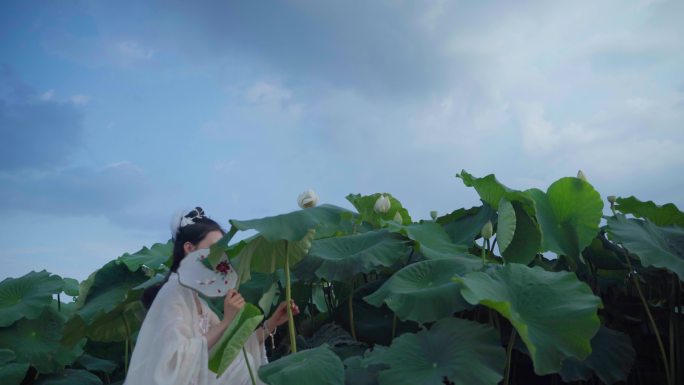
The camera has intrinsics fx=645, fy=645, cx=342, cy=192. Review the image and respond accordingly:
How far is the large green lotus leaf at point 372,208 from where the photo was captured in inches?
125

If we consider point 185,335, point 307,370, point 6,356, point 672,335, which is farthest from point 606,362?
point 6,356

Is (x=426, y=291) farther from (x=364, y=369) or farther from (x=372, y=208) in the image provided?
(x=372, y=208)

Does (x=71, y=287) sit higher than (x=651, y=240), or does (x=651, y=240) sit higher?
(x=71, y=287)

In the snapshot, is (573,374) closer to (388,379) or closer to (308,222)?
(388,379)

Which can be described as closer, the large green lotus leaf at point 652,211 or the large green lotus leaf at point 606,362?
the large green lotus leaf at point 606,362

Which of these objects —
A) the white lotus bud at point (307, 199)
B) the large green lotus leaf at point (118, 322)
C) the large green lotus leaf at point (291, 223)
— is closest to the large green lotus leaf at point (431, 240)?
the white lotus bud at point (307, 199)

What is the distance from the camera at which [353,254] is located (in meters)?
2.40

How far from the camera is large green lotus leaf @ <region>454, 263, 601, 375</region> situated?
176 centimetres

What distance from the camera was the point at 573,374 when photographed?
2154 millimetres

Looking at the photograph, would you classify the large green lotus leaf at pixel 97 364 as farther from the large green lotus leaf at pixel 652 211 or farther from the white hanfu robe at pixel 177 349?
the large green lotus leaf at pixel 652 211

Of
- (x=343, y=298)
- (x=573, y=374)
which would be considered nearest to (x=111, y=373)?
(x=343, y=298)

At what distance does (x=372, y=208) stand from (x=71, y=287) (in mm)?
2015

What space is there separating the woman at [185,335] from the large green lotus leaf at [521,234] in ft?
2.73

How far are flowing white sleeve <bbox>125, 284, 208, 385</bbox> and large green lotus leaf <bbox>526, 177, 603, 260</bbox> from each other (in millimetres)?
1286
